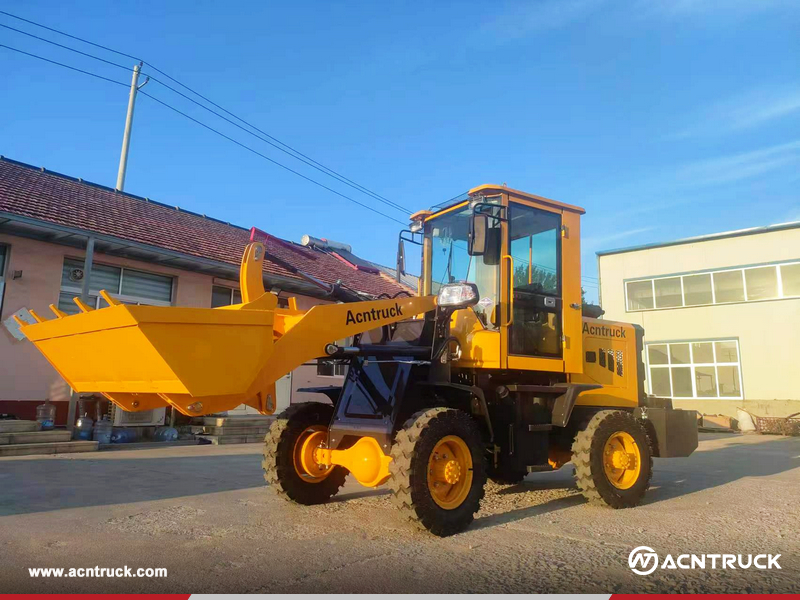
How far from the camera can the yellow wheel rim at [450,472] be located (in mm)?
4625

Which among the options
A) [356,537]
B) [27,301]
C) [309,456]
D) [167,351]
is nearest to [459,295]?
[309,456]

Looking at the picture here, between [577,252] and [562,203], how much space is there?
577 mm

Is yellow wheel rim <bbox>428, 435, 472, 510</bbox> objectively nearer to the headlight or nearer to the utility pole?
the headlight

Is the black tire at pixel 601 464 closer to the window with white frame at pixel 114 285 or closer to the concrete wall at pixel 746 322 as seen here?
the window with white frame at pixel 114 285

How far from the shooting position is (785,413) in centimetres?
1803

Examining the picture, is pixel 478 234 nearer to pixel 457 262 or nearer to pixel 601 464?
pixel 457 262

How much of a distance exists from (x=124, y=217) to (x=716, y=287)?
19071mm

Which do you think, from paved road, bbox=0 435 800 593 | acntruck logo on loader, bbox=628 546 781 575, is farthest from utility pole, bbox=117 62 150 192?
acntruck logo on loader, bbox=628 546 781 575

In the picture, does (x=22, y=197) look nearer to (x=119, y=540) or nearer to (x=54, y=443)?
(x=54, y=443)

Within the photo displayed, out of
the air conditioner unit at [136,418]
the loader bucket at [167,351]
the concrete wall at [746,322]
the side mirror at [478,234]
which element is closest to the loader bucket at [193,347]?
the loader bucket at [167,351]

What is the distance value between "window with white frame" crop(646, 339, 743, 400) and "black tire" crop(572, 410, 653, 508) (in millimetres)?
15921

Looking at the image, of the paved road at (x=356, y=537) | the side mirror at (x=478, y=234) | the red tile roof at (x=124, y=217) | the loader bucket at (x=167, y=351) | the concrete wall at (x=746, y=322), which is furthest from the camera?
the concrete wall at (x=746, y=322)

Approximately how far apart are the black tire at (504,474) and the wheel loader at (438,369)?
0.04m

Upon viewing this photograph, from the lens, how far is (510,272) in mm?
5695
